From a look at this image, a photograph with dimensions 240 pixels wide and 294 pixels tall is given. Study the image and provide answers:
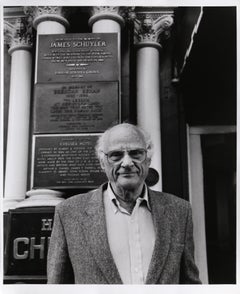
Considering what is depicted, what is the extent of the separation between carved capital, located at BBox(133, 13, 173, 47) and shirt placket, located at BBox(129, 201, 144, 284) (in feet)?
4.43

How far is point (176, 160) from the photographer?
253 cm

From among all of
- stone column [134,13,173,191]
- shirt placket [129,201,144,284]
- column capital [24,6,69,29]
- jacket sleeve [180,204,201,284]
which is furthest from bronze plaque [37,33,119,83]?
jacket sleeve [180,204,201,284]

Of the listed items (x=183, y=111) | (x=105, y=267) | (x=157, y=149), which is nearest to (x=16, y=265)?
(x=105, y=267)

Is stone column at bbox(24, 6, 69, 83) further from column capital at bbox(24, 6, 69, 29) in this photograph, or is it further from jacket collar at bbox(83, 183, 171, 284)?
jacket collar at bbox(83, 183, 171, 284)

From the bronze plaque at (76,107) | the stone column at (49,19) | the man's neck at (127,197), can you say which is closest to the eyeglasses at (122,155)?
the man's neck at (127,197)

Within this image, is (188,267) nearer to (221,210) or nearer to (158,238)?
(158,238)

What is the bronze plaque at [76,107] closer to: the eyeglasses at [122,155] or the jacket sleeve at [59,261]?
the eyeglasses at [122,155]

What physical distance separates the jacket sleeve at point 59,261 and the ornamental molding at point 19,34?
1.32 m

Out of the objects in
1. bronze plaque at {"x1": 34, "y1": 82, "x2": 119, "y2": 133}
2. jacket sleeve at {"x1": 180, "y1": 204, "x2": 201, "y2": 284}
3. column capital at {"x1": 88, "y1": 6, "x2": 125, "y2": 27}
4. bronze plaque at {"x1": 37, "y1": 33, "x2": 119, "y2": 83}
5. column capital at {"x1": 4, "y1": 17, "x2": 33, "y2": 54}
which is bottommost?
jacket sleeve at {"x1": 180, "y1": 204, "x2": 201, "y2": 284}

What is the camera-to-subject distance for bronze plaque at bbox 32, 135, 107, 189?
2.03 m

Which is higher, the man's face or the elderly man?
the man's face

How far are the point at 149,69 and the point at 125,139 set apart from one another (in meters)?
1.03
